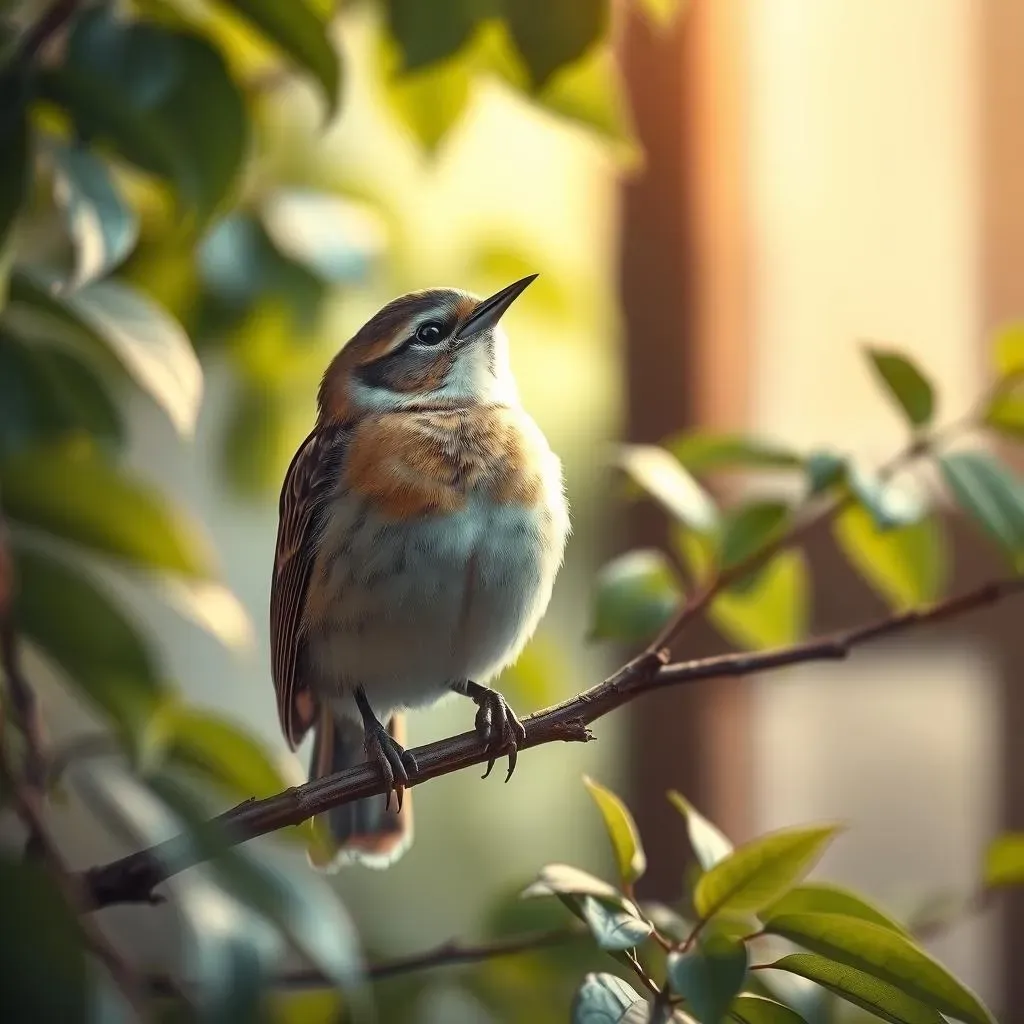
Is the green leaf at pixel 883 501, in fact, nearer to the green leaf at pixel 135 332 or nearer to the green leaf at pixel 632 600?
the green leaf at pixel 632 600

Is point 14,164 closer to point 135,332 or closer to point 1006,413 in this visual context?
point 135,332

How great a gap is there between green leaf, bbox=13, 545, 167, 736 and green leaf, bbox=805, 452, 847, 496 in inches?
A: 10.9

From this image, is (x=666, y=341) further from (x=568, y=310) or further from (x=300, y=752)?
(x=300, y=752)

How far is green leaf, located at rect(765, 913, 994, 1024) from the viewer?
33 centimetres

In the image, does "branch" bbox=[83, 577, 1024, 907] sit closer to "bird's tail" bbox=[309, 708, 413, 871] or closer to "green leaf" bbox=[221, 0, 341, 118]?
"bird's tail" bbox=[309, 708, 413, 871]

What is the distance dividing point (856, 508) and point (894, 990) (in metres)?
0.23

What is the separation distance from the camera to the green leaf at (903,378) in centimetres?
52

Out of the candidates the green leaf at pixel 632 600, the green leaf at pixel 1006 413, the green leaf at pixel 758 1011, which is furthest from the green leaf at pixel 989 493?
the green leaf at pixel 758 1011

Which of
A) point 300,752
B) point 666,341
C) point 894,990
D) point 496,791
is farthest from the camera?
point 666,341

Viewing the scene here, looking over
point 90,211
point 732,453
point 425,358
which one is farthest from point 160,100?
point 732,453

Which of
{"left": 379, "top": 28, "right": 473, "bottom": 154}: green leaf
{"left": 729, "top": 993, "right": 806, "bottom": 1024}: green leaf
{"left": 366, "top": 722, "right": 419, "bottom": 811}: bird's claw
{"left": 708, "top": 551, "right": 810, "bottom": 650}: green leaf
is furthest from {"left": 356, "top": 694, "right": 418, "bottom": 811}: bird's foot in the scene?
{"left": 379, "top": 28, "right": 473, "bottom": 154}: green leaf

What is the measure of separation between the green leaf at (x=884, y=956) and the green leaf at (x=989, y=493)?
19 cm

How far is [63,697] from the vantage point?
78 cm

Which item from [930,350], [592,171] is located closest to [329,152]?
[592,171]
